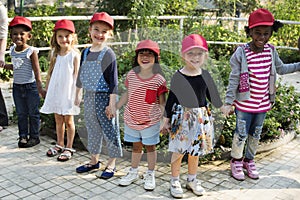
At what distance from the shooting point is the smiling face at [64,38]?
150 inches

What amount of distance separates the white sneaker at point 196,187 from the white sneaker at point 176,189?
0.11 meters

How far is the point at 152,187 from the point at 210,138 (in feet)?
2.09

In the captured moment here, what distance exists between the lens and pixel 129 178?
3451 mm

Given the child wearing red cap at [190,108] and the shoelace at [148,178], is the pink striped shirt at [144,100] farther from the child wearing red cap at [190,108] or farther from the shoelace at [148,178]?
the shoelace at [148,178]

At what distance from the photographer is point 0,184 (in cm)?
340

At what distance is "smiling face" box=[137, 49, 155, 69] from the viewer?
3.21 m

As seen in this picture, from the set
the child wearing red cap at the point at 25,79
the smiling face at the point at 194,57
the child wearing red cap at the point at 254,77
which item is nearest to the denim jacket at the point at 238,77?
the child wearing red cap at the point at 254,77

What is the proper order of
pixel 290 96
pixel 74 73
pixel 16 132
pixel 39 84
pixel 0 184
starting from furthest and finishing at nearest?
pixel 290 96 → pixel 16 132 → pixel 39 84 → pixel 74 73 → pixel 0 184

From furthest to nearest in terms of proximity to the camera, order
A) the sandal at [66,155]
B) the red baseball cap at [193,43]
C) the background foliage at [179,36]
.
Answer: the background foliage at [179,36]
the sandal at [66,155]
the red baseball cap at [193,43]

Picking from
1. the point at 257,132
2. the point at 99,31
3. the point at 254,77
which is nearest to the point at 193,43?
the point at 254,77

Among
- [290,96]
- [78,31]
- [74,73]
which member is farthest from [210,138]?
[78,31]

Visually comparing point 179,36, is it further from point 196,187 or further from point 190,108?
point 196,187

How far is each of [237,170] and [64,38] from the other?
6.72ft

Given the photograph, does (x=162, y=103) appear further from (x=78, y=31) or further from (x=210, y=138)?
(x=78, y=31)
